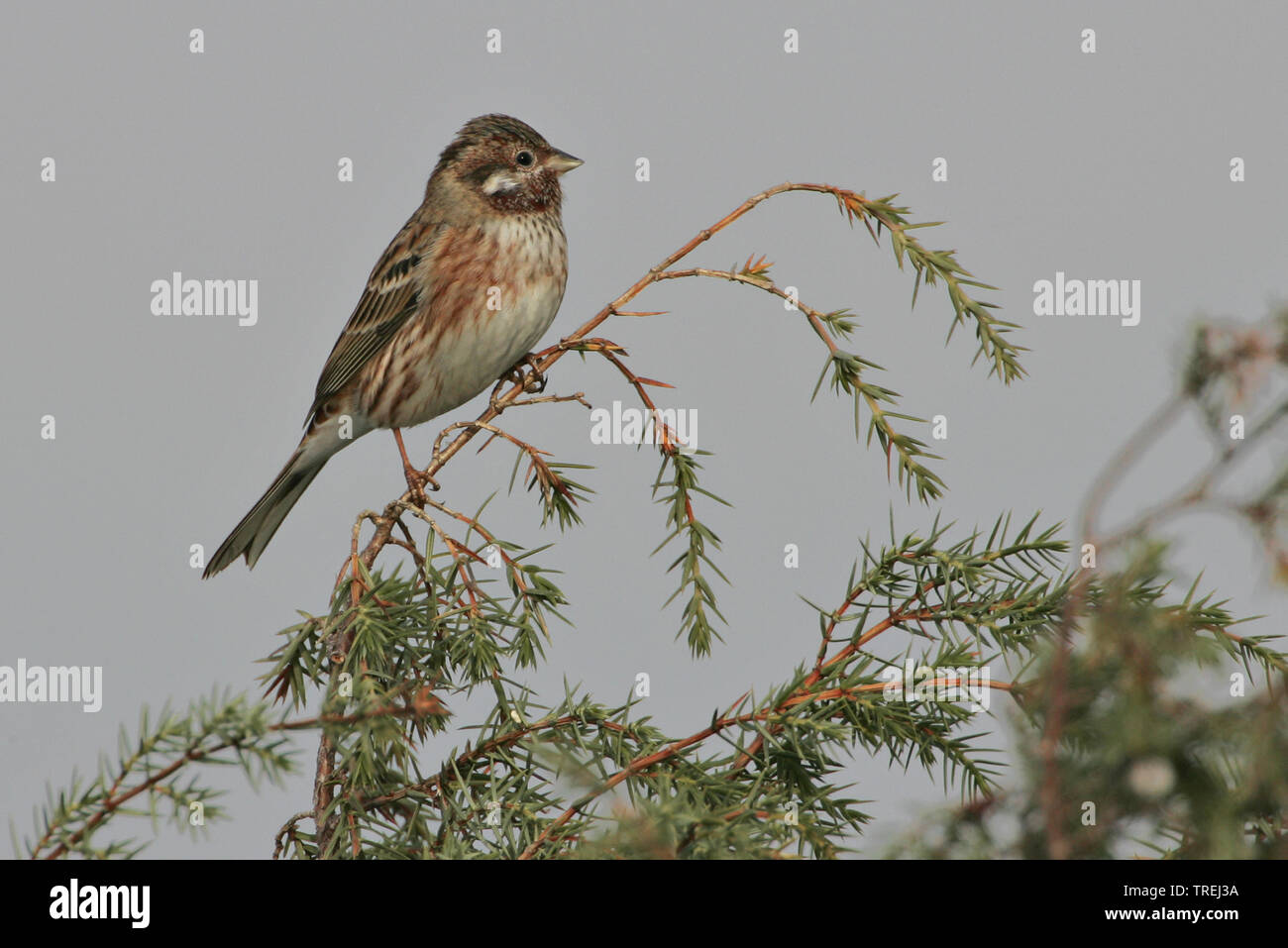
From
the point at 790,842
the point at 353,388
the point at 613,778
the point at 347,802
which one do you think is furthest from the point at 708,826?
the point at 353,388

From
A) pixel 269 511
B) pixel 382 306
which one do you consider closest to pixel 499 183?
pixel 382 306

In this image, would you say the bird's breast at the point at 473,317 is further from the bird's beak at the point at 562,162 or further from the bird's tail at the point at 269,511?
the bird's tail at the point at 269,511

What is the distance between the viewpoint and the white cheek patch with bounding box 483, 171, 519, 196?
5.17 meters

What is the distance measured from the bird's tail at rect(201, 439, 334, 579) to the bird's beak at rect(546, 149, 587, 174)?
4.92ft

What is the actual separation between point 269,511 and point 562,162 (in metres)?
1.79

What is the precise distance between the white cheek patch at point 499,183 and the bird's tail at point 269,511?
1.27 m

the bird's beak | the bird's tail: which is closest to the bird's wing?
the bird's tail

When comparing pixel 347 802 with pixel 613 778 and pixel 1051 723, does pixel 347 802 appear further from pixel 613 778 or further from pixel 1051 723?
pixel 1051 723

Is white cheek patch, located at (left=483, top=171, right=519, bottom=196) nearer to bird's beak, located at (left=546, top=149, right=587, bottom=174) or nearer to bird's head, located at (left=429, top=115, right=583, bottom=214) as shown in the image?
bird's head, located at (left=429, top=115, right=583, bottom=214)

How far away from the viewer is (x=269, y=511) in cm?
500

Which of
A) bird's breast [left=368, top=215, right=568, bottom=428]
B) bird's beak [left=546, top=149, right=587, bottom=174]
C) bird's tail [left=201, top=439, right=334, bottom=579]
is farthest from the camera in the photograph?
bird's beak [left=546, top=149, right=587, bottom=174]

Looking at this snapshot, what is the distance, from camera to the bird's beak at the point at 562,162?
202 inches

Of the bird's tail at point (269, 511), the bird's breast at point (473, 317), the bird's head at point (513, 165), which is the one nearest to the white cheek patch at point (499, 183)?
the bird's head at point (513, 165)
